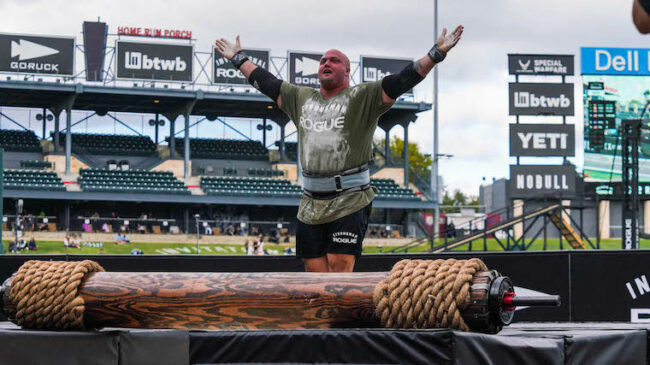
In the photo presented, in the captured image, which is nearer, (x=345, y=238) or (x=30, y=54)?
(x=345, y=238)

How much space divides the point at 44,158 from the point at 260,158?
14278mm

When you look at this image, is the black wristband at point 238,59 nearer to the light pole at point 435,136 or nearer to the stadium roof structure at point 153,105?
the stadium roof structure at point 153,105

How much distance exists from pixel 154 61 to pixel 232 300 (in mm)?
51684

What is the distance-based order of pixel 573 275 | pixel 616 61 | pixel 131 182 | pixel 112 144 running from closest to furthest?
pixel 573 275 < pixel 616 61 < pixel 131 182 < pixel 112 144

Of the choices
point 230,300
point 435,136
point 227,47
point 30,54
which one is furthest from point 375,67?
point 230,300

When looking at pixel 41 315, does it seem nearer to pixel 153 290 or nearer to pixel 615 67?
pixel 153 290

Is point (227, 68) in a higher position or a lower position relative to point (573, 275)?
higher

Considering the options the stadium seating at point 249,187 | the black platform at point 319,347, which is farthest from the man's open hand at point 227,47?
the stadium seating at point 249,187

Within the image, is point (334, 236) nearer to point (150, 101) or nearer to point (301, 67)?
point (301, 67)

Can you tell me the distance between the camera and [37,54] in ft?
170

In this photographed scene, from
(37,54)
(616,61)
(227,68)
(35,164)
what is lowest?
(35,164)

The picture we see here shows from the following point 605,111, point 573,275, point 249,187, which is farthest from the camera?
point 249,187

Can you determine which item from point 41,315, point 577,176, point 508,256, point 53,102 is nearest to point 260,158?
point 53,102

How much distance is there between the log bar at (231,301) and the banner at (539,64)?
45.4 meters
